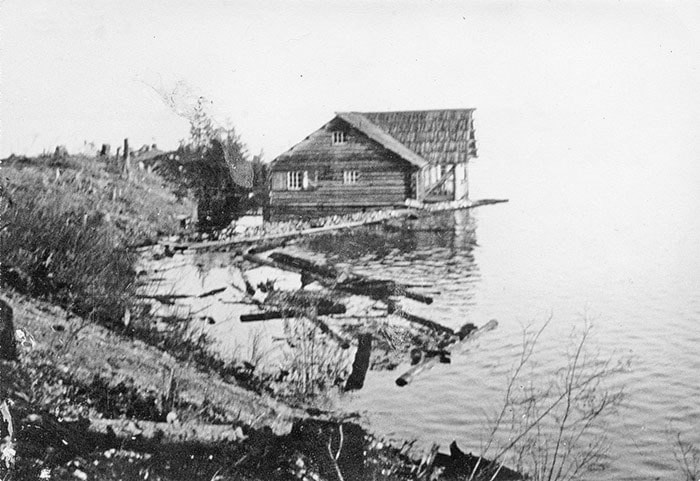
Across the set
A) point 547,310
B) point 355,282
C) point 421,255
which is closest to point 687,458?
point 547,310

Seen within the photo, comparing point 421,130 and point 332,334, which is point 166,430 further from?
point 421,130

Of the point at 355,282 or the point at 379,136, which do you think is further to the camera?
the point at 379,136

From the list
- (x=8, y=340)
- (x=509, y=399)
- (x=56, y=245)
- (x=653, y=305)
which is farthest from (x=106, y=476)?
(x=653, y=305)

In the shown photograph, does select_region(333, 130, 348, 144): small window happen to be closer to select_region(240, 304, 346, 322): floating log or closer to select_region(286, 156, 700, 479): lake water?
select_region(286, 156, 700, 479): lake water

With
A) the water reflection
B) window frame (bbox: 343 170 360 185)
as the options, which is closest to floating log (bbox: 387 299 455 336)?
the water reflection

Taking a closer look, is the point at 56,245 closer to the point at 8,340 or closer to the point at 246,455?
the point at 8,340

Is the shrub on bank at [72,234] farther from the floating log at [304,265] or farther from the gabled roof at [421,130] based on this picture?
the gabled roof at [421,130]
